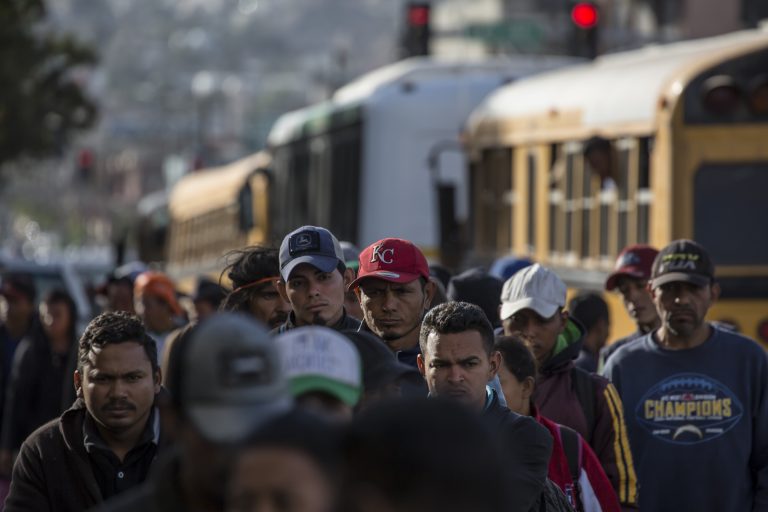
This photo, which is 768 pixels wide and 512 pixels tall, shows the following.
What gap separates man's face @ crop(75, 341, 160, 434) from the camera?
20.6ft

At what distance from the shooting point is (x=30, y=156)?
108 ft

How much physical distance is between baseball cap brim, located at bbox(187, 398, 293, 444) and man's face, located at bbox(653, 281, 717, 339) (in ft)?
15.0

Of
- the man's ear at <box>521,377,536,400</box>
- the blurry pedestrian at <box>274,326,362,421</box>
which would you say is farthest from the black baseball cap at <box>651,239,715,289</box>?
the blurry pedestrian at <box>274,326,362,421</box>

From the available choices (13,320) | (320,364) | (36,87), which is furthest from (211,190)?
(320,364)

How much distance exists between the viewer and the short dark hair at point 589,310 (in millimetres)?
9938

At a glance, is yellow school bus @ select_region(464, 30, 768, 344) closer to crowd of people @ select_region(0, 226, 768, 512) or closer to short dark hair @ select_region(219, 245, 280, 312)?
crowd of people @ select_region(0, 226, 768, 512)

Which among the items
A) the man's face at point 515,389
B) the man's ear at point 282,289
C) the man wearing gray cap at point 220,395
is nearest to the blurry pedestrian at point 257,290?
the man's ear at point 282,289

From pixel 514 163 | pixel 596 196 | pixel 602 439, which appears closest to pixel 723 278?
pixel 596 196

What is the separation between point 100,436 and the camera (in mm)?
6301

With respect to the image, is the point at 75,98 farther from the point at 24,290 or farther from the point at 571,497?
the point at 571,497

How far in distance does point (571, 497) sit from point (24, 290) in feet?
24.1

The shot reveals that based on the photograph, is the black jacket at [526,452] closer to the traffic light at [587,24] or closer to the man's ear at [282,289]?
the man's ear at [282,289]

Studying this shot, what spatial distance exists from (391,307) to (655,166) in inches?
229

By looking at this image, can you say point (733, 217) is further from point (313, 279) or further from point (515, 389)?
point (313, 279)
